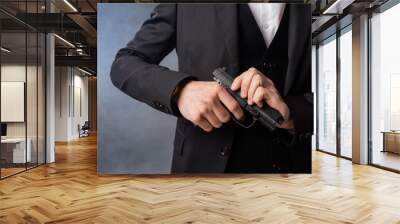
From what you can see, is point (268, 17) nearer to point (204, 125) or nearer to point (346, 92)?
point (204, 125)

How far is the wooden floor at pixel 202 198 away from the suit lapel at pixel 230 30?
1.63 m

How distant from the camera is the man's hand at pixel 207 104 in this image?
15.0 ft

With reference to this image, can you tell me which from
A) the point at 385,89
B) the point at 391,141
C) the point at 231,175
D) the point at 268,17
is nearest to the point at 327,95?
the point at 385,89

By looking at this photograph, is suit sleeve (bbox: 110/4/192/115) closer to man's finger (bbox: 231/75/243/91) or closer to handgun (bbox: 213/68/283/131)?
handgun (bbox: 213/68/283/131)

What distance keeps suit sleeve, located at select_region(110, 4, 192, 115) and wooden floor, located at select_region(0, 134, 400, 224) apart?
1206mm

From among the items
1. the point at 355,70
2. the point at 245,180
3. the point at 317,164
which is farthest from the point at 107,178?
the point at 355,70

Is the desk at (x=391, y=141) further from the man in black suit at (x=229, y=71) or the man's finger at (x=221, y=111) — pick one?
the man's finger at (x=221, y=111)

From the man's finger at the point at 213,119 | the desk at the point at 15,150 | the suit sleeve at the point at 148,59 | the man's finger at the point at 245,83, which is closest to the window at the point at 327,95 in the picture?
the man's finger at the point at 245,83

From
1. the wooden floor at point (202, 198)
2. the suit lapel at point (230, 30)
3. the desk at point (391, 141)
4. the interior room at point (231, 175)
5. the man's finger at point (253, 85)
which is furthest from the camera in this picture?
the desk at point (391, 141)

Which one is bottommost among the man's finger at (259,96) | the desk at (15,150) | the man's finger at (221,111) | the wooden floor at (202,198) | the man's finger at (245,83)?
the wooden floor at (202,198)

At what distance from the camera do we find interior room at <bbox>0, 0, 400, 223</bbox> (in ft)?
13.7

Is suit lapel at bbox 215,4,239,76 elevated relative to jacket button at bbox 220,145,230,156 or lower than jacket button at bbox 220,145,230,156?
elevated

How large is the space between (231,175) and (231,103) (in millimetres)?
2114

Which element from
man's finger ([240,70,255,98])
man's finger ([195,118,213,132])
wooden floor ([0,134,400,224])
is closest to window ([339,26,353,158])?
wooden floor ([0,134,400,224])
